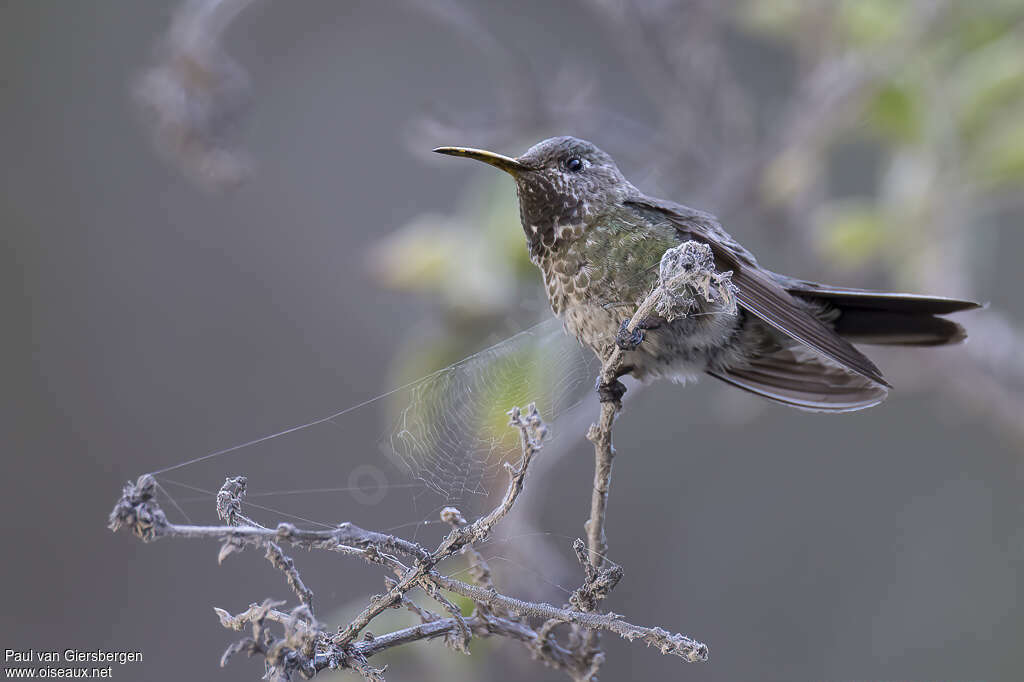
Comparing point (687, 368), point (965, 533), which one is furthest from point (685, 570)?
point (687, 368)

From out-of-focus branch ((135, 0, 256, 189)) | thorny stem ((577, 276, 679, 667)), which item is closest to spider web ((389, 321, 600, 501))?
thorny stem ((577, 276, 679, 667))

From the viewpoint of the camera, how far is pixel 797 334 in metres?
2.18

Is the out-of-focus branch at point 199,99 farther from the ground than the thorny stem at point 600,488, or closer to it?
farther from the ground

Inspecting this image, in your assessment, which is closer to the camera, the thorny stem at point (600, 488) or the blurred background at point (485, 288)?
→ the thorny stem at point (600, 488)

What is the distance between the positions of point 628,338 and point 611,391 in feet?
0.50

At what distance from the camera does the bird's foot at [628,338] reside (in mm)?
2078

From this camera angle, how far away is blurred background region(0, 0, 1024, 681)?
11.6 feet

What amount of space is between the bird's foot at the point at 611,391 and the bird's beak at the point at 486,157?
64 centimetres

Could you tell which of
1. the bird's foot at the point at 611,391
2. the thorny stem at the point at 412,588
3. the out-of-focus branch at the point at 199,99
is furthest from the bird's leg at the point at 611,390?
the out-of-focus branch at the point at 199,99

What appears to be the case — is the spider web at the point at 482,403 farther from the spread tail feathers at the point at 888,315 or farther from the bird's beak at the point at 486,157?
the spread tail feathers at the point at 888,315

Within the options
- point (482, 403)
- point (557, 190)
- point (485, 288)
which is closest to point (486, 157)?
point (557, 190)

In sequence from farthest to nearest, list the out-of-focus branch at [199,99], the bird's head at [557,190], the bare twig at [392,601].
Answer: the out-of-focus branch at [199,99] → the bird's head at [557,190] → the bare twig at [392,601]

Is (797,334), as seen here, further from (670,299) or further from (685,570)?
(685,570)

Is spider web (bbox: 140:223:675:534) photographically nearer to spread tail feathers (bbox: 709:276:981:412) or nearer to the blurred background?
the blurred background
